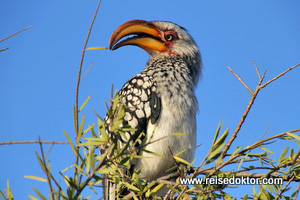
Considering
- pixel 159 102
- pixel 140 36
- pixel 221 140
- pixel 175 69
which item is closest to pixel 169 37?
pixel 140 36

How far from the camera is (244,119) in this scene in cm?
231

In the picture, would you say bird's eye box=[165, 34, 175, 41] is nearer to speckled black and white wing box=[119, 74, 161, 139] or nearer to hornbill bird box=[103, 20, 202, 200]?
hornbill bird box=[103, 20, 202, 200]

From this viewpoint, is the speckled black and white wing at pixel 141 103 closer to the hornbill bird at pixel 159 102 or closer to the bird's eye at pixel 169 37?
the hornbill bird at pixel 159 102

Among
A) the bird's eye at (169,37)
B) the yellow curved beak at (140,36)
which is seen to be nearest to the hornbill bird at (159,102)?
the yellow curved beak at (140,36)

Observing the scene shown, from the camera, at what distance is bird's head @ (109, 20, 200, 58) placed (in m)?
4.95

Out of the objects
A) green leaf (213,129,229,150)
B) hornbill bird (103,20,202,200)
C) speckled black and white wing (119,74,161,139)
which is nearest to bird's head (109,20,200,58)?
hornbill bird (103,20,202,200)

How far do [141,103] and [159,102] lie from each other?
0.68 ft

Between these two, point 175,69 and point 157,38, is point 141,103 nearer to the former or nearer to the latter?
point 175,69

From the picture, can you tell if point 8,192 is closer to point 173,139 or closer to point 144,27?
point 173,139

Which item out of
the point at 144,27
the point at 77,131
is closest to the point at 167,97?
the point at 144,27

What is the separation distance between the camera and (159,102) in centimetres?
407

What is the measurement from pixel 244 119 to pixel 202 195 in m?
0.55

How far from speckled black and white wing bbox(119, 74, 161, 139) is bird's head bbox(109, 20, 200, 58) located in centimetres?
85

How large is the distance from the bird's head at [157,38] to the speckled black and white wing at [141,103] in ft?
2.78
